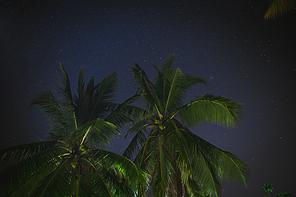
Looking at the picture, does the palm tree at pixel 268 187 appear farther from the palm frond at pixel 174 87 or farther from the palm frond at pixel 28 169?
the palm frond at pixel 28 169

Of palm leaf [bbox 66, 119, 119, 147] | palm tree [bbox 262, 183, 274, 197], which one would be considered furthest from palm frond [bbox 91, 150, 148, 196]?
palm tree [bbox 262, 183, 274, 197]

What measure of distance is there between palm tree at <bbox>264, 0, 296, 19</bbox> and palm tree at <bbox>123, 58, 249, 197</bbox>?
112 inches

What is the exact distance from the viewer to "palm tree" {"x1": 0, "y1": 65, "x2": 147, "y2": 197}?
596 cm

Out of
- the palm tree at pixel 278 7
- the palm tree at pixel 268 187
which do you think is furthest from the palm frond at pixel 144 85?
the palm tree at pixel 268 187

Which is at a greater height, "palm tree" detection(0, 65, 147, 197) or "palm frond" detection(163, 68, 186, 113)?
"palm frond" detection(163, 68, 186, 113)

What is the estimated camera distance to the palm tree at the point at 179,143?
695 cm

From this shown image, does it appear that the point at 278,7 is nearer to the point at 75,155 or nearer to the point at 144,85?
the point at 144,85

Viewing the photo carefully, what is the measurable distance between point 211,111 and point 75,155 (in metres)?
4.87

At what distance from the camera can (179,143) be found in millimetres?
6988

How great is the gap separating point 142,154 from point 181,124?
1779mm

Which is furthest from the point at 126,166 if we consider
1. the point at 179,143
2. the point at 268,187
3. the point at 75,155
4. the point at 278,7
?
the point at 268,187

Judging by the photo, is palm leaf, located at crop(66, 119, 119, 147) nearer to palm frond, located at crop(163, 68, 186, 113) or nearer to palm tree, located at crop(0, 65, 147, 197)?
palm tree, located at crop(0, 65, 147, 197)

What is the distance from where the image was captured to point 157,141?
25.7 feet

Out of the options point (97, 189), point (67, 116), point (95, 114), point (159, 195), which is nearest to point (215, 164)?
point (159, 195)
